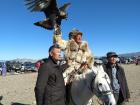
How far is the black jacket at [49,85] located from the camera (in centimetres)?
609

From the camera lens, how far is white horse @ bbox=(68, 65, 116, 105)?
6188 mm

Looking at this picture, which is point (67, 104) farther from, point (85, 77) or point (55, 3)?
point (55, 3)

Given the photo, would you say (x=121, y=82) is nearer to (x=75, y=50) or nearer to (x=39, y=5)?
(x=75, y=50)

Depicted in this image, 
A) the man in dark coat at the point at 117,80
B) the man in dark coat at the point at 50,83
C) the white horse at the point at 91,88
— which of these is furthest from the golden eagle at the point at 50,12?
the man in dark coat at the point at 50,83

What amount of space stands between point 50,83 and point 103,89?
0.91 m

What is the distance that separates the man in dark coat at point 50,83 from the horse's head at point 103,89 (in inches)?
24.8

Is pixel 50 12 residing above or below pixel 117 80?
above

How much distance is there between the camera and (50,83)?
6.28 meters

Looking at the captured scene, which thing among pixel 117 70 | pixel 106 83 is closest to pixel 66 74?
pixel 117 70

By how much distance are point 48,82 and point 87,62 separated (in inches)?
60.5

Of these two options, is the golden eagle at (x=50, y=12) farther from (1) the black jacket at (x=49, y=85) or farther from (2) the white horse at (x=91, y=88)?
(1) the black jacket at (x=49, y=85)

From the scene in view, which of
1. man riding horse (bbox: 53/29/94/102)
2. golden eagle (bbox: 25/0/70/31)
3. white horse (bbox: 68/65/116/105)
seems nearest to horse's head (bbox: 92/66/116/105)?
white horse (bbox: 68/65/116/105)

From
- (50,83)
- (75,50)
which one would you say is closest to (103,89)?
(50,83)

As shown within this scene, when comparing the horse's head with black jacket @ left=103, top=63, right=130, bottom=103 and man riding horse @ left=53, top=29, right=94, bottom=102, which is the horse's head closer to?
man riding horse @ left=53, top=29, right=94, bottom=102
